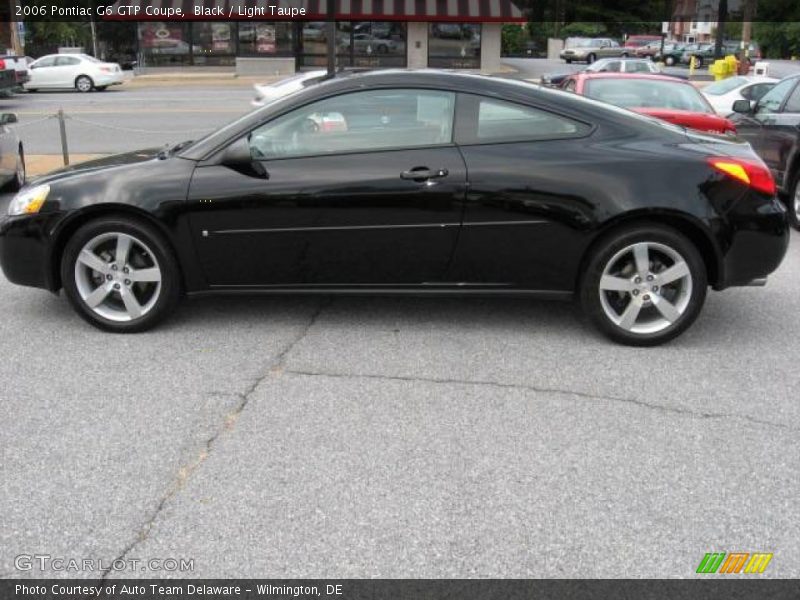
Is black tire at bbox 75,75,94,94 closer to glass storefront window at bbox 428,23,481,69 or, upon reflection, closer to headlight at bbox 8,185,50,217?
A: glass storefront window at bbox 428,23,481,69

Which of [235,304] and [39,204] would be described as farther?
[235,304]

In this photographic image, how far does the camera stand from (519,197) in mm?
4820

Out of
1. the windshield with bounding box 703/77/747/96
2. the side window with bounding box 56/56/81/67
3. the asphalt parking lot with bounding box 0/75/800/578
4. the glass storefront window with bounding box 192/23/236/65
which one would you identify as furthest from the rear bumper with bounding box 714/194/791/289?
the glass storefront window with bounding box 192/23/236/65

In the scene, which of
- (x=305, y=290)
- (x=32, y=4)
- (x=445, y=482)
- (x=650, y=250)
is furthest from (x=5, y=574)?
(x=32, y=4)

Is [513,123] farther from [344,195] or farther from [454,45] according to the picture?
[454,45]

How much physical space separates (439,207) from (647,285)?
1.30 metres

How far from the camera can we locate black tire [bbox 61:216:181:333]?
4984 millimetres

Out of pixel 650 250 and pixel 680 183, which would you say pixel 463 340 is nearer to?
pixel 650 250

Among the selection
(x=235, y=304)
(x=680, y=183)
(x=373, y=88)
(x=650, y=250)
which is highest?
(x=373, y=88)

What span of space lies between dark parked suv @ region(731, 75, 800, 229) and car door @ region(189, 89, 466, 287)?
5.01 meters

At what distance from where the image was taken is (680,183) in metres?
4.78

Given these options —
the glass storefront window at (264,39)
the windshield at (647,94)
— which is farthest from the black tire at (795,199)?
the glass storefront window at (264,39)

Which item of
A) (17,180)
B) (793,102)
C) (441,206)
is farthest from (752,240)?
(17,180)

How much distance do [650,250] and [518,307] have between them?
3.64ft
